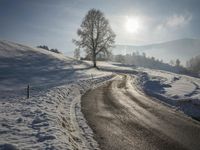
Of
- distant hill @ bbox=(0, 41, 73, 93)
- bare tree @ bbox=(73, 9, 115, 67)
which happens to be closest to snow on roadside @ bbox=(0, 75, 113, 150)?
distant hill @ bbox=(0, 41, 73, 93)

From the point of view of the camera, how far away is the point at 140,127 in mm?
12008

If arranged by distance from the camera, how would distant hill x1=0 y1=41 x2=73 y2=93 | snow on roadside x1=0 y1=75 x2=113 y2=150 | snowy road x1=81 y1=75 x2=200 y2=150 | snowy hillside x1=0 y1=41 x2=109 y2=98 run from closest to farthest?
snow on roadside x1=0 y1=75 x2=113 y2=150 < snowy road x1=81 y1=75 x2=200 y2=150 < snowy hillside x1=0 y1=41 x2=109 y2=98 < distant hill x1=0 y1=41 x2=73 y2=93

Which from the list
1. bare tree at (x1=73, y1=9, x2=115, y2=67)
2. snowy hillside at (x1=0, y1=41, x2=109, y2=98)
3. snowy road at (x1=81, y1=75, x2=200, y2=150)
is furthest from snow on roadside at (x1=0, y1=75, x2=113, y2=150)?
bare tree at (x1=73, y1=9, x2=115, y2=67)

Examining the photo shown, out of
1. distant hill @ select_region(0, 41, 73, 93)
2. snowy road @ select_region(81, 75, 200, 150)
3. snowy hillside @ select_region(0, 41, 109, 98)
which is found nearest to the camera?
snowy road @ select_region(81, 75, 200, 150)

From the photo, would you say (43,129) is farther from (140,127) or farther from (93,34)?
(93,34)

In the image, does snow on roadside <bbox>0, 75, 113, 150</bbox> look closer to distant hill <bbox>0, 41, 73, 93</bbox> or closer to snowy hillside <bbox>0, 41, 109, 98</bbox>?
snowy hillside <bbox>0, 41, 109, 98</bbox>

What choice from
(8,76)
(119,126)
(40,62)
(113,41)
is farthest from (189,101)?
(113,41)

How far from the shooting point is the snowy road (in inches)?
386

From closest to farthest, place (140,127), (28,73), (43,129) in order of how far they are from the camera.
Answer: (43,129) → (140,127) → (28,73)

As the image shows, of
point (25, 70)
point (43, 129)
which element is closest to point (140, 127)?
point (43, 129)

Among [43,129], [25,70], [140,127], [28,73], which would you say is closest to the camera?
[43,129]

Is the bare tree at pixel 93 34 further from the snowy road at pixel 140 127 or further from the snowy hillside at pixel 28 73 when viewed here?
the snowy road at pixel 140 127

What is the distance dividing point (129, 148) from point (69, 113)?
6.58m

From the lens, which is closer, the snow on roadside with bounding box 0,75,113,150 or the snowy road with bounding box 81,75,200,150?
the snow on roadside with bounding box 0,75,113,150
